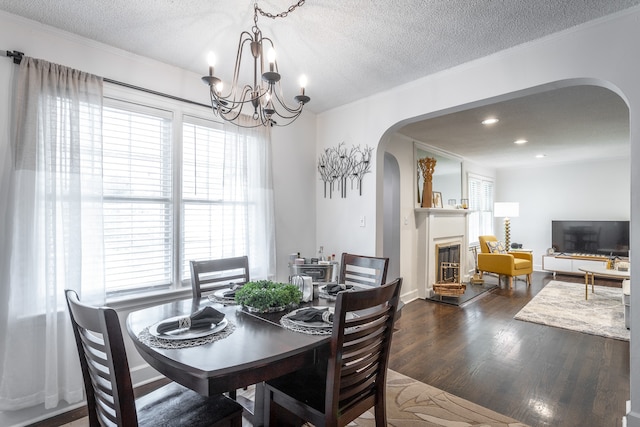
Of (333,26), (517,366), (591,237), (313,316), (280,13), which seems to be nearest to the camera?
(313,316)

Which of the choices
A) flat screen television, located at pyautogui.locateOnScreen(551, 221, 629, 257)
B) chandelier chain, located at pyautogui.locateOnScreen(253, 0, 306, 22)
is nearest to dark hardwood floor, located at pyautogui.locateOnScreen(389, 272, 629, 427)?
chandelier chain, located at pyautogui.locateOnScreen(253, 0, 306, 22)

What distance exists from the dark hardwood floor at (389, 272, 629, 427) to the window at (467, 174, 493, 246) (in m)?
3.21

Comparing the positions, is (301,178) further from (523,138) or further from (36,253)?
(523,138)

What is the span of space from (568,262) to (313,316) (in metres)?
7.70

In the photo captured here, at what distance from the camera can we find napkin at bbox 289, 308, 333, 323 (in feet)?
5.11

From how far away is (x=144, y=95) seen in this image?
259 centimetres

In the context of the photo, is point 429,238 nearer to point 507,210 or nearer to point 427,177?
point 427,177

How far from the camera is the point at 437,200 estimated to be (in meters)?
5.60

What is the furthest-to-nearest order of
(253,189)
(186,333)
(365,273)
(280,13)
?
(253,189), (365,273), (280,13), (186,333)

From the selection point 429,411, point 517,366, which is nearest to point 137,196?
point 429,411

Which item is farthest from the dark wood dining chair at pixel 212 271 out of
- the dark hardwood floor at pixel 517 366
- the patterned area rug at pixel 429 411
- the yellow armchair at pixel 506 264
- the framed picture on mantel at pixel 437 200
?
the yellow armchair at pixel 506 264

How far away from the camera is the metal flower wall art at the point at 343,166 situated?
342 cm

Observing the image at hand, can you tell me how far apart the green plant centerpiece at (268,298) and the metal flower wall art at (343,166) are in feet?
6.16

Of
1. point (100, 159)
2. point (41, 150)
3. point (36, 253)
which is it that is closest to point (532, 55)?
point (100, 159)
